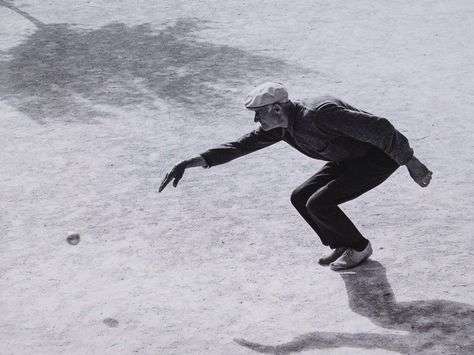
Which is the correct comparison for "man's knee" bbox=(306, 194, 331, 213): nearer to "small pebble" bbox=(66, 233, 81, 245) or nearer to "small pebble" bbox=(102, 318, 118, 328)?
"small pebble" bbox=(102, 318, 118, 328)

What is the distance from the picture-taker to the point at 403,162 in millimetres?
5633

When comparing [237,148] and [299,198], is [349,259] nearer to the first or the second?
[299,198]

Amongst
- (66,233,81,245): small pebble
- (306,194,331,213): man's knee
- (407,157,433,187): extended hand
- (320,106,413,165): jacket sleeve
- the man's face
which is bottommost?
(66,233,81,245): small pebble

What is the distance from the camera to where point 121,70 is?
40.4ft

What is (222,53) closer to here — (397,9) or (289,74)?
(289,74)

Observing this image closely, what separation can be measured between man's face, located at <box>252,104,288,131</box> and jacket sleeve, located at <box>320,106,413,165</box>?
0.31 metres

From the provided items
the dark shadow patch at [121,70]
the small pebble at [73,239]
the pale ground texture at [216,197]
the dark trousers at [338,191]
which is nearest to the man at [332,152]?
the dark trousers at [338,191]

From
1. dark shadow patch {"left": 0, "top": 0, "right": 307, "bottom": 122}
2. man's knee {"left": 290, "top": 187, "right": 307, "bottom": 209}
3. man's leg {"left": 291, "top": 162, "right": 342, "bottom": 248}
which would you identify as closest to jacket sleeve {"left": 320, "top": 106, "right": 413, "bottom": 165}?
man's leg {"left": 291, "top": 162, "right": 342, "bottom": 248}

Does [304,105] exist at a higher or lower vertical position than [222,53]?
higher

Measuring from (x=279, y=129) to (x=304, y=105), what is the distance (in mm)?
332

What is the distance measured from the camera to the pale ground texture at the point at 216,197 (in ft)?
19.1

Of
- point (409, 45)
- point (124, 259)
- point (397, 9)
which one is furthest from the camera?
point (397, 9)

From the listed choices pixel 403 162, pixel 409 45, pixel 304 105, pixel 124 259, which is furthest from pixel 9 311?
pixel 409 45

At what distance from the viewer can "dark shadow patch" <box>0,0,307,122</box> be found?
36.0 feet
